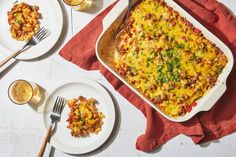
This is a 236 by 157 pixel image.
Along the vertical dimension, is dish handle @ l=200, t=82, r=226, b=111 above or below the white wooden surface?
above

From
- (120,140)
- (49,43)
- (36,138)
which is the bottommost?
(36,138)

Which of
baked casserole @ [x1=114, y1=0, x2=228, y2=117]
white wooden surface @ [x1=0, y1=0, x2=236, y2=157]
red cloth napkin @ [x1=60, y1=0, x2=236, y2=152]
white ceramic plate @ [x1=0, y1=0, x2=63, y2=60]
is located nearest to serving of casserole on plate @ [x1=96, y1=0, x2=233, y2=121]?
baked casserole @ [x1=114, y1=0, x2=228, y2=117]

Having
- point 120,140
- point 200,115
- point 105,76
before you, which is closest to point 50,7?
point 105,76

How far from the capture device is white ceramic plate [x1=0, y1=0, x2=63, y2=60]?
2.66 meters

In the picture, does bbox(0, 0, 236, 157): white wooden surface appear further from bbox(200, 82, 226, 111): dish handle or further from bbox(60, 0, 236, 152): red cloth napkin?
bbox(200, 82, 226, 111): dish handle

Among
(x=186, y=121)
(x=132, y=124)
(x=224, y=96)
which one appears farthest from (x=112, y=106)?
(x=224, y=96)

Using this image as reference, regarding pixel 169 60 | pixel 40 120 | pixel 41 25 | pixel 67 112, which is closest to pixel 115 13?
pixel 169 60

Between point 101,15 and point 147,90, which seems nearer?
point 147,90

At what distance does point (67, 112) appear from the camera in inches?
105

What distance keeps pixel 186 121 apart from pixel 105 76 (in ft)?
1.81

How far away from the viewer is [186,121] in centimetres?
254

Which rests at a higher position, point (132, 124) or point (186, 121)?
point (186, 121)

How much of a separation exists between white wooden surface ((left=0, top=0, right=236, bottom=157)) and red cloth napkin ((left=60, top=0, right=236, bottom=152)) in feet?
0.16

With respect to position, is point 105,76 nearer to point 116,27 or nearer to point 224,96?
point 116,27
